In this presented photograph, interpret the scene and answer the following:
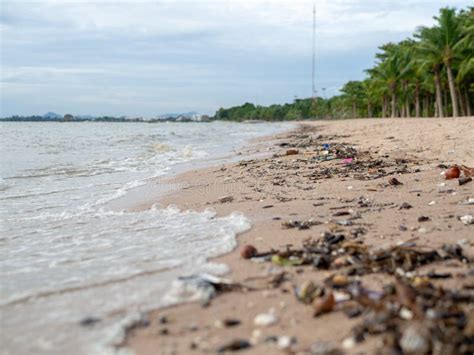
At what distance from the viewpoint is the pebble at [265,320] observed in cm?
237

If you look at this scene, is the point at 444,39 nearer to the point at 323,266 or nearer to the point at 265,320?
the point at 323,266

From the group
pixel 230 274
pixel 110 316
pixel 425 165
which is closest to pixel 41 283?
pixel 110 316

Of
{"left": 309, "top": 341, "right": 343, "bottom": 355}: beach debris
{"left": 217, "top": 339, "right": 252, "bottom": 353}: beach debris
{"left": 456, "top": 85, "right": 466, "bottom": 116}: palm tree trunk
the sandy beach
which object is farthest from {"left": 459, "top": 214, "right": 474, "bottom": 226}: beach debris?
{"left": 456, "top": 85, "right": 466, "bottom": 116}: palm tree trunk

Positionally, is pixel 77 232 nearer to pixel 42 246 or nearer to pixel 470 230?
pixel 42 246

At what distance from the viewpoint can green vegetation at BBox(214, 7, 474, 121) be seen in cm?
3497

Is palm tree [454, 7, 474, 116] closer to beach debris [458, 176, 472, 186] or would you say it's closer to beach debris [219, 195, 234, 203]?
beach debris [458, 176, 472, 186]

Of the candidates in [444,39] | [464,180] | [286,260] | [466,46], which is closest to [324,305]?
[286,260]

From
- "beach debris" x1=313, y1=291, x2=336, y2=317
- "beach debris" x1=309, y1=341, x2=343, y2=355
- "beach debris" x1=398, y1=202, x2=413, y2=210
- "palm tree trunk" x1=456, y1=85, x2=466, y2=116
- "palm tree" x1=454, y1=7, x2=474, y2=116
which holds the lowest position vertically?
"beach debris" x1=309, y1=341, x2=343, y2=355

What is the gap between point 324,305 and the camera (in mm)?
2432

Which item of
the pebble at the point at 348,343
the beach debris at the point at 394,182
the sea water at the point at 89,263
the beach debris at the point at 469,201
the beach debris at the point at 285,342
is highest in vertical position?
the beach debris at the point at 394,182

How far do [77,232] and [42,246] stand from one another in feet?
1.75

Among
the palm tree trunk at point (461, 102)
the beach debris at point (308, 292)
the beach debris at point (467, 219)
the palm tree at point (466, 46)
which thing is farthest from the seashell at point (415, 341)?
the palm tree trunk at point (461, 102)

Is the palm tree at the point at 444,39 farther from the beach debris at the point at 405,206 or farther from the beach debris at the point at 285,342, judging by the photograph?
the beach debris at the point at 285,342

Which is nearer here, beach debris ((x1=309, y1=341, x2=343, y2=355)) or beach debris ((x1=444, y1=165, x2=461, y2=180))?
beach debris ((x1=309, y1=341, x2=343, y2=355))
